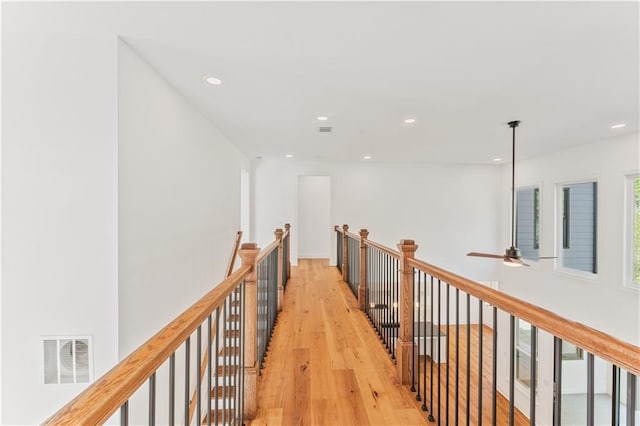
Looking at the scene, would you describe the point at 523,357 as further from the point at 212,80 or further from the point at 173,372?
the point at 212,80

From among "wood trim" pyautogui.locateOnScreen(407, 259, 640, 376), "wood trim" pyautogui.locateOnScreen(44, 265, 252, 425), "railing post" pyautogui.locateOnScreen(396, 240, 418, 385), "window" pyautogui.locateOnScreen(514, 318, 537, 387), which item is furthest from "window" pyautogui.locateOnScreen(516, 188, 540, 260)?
"wood trim" pyautogui.locateOnScreen(44, 265, 252, 425)

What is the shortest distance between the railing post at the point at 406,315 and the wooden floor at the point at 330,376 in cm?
11

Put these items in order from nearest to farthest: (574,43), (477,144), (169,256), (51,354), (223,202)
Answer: (51,354) → (574,43) → (169,256) → (223,202) → (477,144)

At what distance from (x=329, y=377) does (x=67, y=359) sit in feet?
5.70

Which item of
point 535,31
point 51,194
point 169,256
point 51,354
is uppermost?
point 535,31

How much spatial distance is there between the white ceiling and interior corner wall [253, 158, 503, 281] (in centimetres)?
324

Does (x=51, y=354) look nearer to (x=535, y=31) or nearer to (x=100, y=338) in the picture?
(x=100, y=338)

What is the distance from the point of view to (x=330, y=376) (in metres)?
2.31

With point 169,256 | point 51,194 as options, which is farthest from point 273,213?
point 51,194

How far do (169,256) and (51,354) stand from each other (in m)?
1.00

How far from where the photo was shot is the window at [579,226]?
493cm

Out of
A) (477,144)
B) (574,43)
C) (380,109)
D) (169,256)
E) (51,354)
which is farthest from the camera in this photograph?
(477,144)

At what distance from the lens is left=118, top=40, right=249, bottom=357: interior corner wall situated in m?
1.98

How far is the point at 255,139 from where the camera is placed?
4629 millimetres
